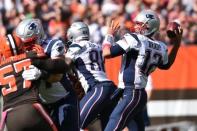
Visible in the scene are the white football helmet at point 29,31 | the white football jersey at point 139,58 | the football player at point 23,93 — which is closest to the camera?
the football player at point 23,93

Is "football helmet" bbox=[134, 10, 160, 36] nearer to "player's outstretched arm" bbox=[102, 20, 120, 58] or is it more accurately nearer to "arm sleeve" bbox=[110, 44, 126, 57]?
"player's outstretched arm" bbox=[102, 20, 120, 58]

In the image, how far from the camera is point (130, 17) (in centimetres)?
1566

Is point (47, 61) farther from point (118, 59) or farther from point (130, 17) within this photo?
point (130, 17)

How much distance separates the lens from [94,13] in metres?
15.7

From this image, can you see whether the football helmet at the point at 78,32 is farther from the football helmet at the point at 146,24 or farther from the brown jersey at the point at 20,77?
the brown jersey at the point at 20,77

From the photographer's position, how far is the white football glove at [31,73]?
7492 millimetres

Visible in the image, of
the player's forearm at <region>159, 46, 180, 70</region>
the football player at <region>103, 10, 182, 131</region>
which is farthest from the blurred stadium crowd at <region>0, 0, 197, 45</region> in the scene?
the football player at <region>103, 10, 182, 131</region>

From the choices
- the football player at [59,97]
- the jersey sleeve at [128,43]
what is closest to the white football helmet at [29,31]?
the football player at [59,97]

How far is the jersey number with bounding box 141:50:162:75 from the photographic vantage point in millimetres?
9273

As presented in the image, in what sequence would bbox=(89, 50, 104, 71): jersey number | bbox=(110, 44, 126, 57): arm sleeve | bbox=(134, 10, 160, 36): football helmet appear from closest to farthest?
1. bbox=(110, 44, 126, 57): arm sleeve
2. bbox=(134, 10, 160, 36): football helmet
3. bbox=(89, 50, 104, 71): jersey number

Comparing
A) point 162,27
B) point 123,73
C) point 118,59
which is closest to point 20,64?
point 123,73

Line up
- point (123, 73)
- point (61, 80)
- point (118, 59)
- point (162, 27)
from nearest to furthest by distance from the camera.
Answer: point (61, 80)
point (123, 73)
point (118, 59)
point (162, 27)

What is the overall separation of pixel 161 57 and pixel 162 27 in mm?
6117

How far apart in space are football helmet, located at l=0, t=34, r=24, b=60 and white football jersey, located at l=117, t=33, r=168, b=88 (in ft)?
5.39
